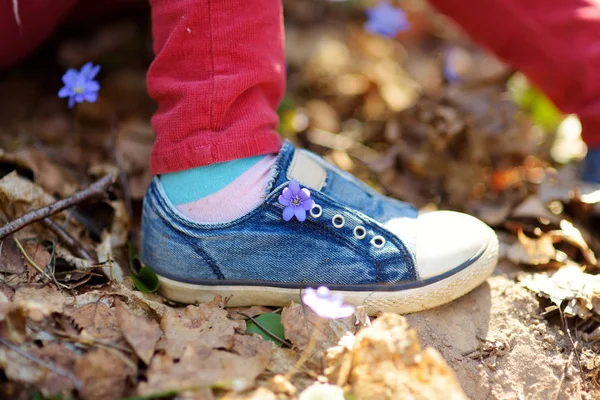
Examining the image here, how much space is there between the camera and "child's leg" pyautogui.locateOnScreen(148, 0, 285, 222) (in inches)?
49.5

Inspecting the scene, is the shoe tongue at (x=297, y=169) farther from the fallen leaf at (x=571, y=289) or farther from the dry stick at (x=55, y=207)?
the fallen leaf at (x=571, y=289)

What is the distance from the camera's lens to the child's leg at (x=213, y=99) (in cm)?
126

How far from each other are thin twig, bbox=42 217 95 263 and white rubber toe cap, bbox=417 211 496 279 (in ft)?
2.90

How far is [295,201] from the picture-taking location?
1289 millimetres

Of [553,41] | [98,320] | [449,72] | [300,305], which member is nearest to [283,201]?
[300,305]

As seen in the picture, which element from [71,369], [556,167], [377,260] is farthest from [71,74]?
[556,167]

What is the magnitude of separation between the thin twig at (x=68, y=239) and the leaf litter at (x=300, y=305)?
31mm

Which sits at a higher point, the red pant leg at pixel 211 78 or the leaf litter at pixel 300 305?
the red pant leg at pixel 211 78

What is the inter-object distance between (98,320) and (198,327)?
220 mm

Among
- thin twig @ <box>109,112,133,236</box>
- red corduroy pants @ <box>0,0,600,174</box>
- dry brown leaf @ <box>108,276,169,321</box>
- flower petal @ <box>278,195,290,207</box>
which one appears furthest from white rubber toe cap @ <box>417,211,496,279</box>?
thin twig @ <box>109,112,133,236</box>

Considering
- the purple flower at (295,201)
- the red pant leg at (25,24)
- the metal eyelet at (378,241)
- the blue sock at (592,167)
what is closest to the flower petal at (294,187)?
the purple flower at (295,201)

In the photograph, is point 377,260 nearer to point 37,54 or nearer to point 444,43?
point 37,54

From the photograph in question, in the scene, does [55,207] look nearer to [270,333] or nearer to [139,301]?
[139,301]

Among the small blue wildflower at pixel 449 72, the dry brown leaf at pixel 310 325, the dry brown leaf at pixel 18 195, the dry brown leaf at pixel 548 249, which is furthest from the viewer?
the small blue wildflower at pixel 449 72
